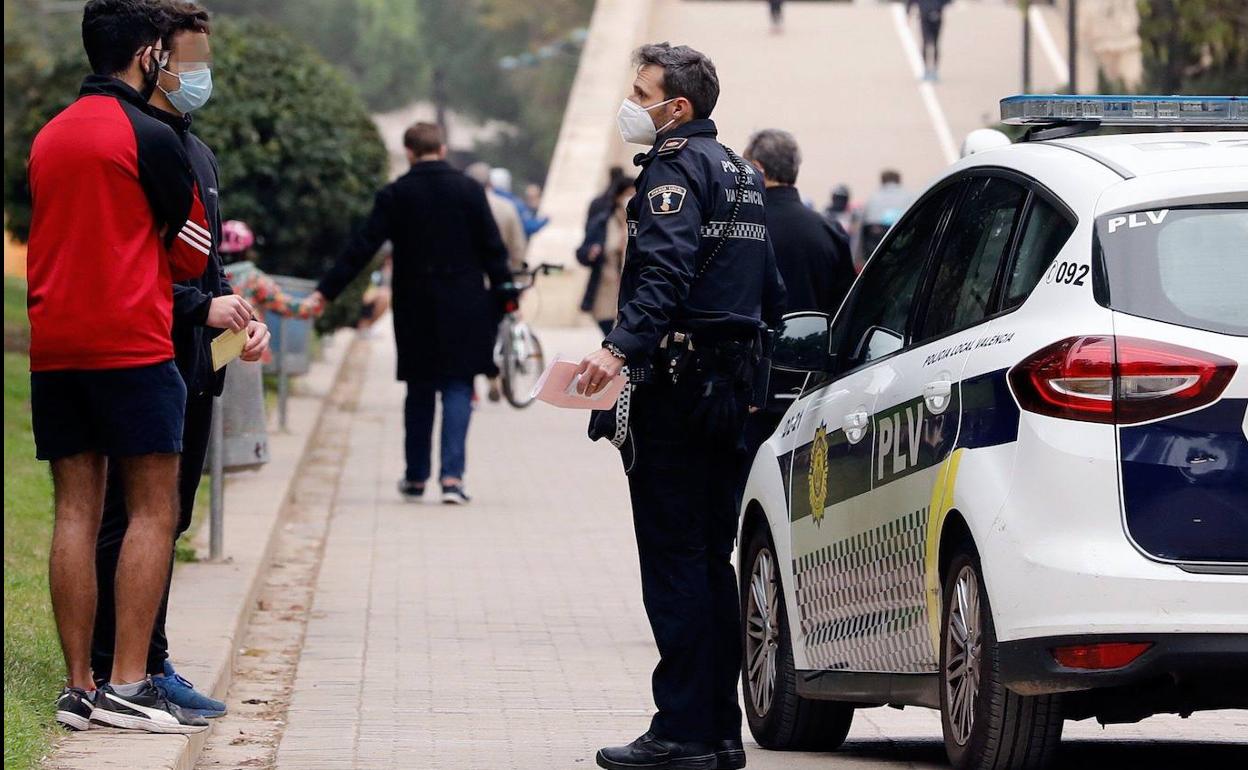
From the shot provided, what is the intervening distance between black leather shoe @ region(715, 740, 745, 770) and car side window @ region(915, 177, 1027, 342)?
3.92ft

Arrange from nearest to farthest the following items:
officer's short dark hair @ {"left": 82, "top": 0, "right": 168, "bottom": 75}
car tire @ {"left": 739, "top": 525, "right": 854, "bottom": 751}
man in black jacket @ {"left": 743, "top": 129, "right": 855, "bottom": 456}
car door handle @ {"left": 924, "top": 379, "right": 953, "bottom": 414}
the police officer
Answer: car door handle @ {"left": 924, "top": 379, "right": 953, "bottom": 414}, the police officer, officer's short dark hair @ {"left": 82, "top": 0, "right": 168, "bottom": 75}, car tire @ {"left": 739, "top": 525, "right": 854, "bottom": 751}, man in black jacket @ {"left": 743, "top": 129, "right": 855, "bottom": 456}

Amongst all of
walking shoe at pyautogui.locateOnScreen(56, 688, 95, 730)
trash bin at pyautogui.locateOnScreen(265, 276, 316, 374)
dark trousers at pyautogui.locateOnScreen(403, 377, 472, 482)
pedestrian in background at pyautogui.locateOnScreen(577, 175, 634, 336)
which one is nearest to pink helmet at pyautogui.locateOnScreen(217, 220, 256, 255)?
dark trousers at pyautogui.locateOnScreen(403, 377, 472, 482)

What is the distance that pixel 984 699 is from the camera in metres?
5.36

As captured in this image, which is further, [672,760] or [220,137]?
[220,137]

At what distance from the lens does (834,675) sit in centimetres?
636

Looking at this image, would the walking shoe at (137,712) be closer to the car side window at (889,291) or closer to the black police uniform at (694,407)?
the black police uniform at (694,407)

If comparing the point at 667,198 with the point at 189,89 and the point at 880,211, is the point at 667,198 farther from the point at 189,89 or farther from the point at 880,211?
the point at 880,211

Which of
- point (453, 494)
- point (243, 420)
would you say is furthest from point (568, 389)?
point (453, 494)

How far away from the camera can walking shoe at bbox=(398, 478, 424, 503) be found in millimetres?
13375

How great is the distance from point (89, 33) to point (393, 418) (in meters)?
12.8

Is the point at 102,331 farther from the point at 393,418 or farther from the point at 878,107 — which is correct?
the point at 878,107

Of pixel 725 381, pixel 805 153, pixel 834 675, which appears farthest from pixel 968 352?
pixel 805 153

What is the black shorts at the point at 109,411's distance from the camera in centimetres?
592

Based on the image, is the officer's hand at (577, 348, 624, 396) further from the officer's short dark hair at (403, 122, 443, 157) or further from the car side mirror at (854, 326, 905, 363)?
the officer's short dark hair at (403, 122, 443, 157)
